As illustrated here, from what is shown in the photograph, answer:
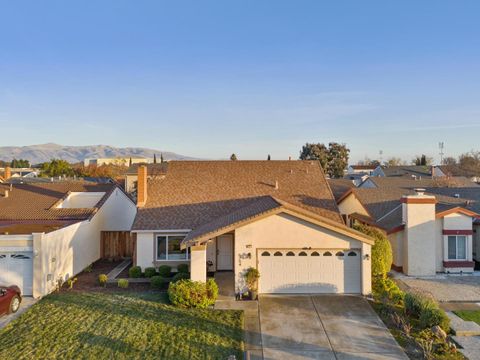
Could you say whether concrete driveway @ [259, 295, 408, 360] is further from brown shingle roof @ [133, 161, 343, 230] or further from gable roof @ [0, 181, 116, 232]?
gable roof @ [0, 181, 116, 232]

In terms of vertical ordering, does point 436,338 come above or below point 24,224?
below

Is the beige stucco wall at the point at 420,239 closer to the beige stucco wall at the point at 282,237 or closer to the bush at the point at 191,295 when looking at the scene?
the beige stucco wall at the point at 282,237

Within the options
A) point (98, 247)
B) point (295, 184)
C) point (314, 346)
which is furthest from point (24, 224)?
point (314, 346)

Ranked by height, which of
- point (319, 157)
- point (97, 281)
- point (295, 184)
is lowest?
point (97, 281)

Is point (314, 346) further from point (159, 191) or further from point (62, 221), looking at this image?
point (62, 221)

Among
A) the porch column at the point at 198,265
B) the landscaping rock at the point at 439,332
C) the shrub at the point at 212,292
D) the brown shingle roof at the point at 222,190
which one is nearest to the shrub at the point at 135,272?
the brown shingle roof at the point at 222,190

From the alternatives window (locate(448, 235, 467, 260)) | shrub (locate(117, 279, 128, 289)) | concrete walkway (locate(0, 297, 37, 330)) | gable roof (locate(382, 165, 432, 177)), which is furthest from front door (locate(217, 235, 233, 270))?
gable roof (locate(382, 165, 432, 177))

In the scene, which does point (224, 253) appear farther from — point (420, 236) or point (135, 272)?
point (420, 236)
